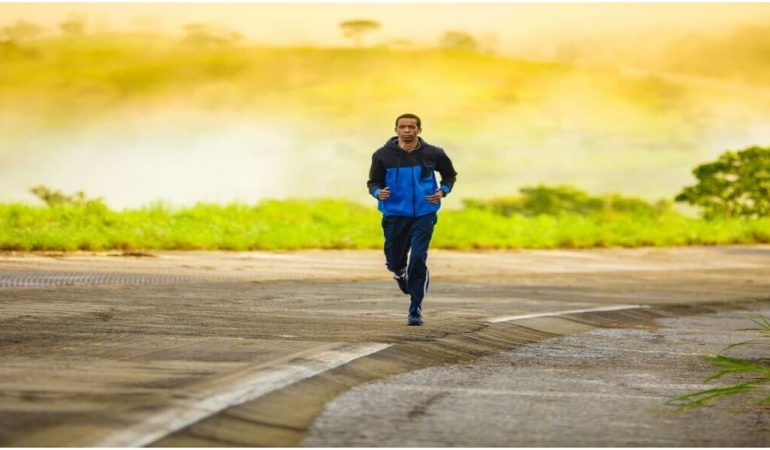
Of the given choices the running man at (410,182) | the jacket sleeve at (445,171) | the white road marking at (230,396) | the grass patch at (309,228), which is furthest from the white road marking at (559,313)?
the grass patch at (309,228)

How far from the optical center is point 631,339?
14.6m

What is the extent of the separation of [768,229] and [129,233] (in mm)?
23333

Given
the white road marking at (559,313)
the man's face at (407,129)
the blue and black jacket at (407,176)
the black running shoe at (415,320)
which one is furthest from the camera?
the white road marking at (559,313)

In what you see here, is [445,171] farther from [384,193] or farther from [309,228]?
[309,228]

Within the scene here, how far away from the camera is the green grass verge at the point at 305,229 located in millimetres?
29938

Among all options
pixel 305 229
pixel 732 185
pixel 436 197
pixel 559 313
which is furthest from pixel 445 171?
pixel 732 185

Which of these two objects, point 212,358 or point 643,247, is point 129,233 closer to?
point 643,247

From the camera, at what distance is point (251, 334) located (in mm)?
12195

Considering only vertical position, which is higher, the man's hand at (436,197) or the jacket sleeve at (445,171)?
the jacket sleeve at (445,171)

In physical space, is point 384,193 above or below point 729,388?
above

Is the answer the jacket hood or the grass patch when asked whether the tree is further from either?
the jacket hood

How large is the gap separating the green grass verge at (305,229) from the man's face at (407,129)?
14.8 meters

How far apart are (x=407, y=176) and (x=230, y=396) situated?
557 cm

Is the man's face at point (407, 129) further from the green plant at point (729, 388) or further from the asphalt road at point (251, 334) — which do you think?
the green plant at point (729, 388)
